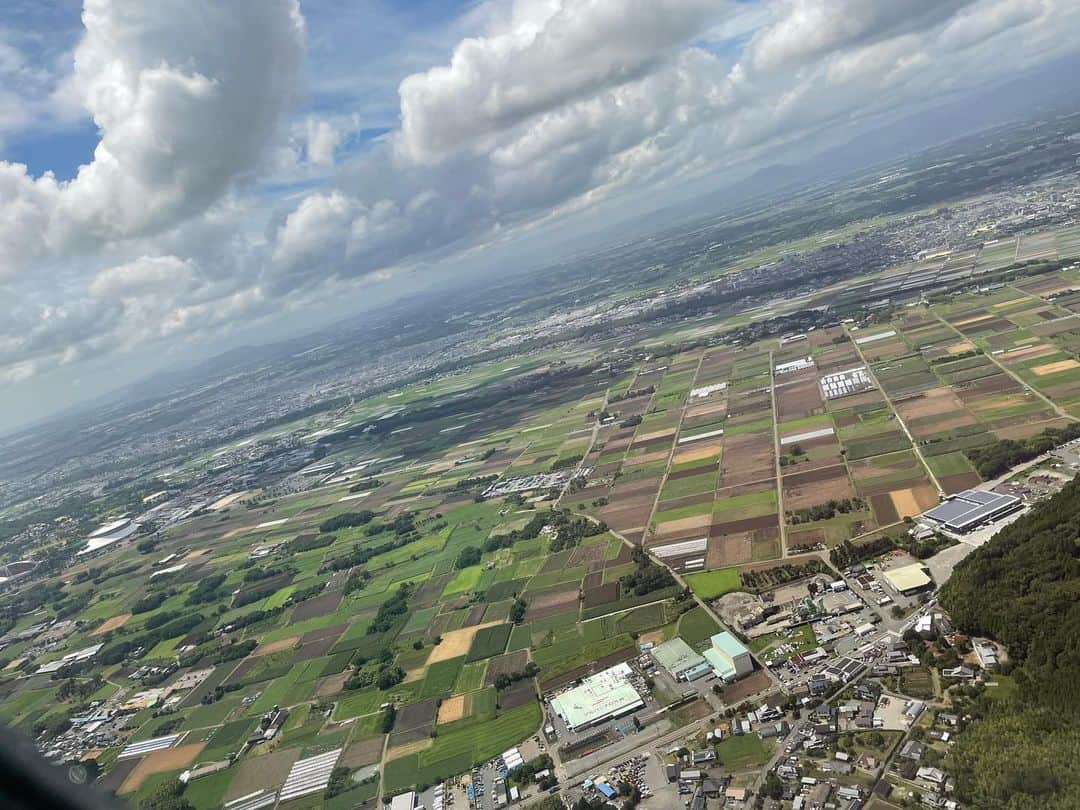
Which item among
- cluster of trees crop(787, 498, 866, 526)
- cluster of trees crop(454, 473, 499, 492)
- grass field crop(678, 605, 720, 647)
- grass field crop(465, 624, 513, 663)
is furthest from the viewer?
cluster of trees crop(454, 473, 499, 492)

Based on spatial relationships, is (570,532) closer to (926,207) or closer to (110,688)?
(110,688)

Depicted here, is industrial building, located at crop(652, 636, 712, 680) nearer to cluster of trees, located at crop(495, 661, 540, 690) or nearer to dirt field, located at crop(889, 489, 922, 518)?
cluster of trees, located at crop(495, 661, 540, 690)

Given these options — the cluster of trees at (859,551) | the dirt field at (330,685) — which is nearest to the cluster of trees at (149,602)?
the dirt field at (330,685)

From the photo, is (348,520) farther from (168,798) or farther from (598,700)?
(598,700)

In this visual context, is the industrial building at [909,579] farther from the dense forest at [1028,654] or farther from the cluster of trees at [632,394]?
the cluster of trees at [632,394]

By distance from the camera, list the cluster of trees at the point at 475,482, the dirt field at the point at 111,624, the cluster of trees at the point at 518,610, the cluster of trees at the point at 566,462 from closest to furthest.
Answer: the cluster of trees at the point at 518,610 < the dirt field at the point at 111,624 < the cluster of trees at the point at 566,462 < the cluster of trees at the point at 475,482

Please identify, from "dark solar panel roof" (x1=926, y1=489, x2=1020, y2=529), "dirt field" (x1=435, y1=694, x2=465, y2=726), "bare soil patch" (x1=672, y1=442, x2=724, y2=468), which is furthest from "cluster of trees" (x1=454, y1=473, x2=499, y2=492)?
"dark solar panel roof" (x1=926, y1=489, x2=1020, y2=529)

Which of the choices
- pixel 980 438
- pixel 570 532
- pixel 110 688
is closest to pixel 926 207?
pixel 980 438

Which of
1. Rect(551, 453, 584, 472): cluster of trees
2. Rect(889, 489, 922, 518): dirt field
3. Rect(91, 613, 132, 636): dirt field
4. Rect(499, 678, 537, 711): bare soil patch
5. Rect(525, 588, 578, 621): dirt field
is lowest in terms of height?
Rect(889, 489, 922, 518): dirt field
